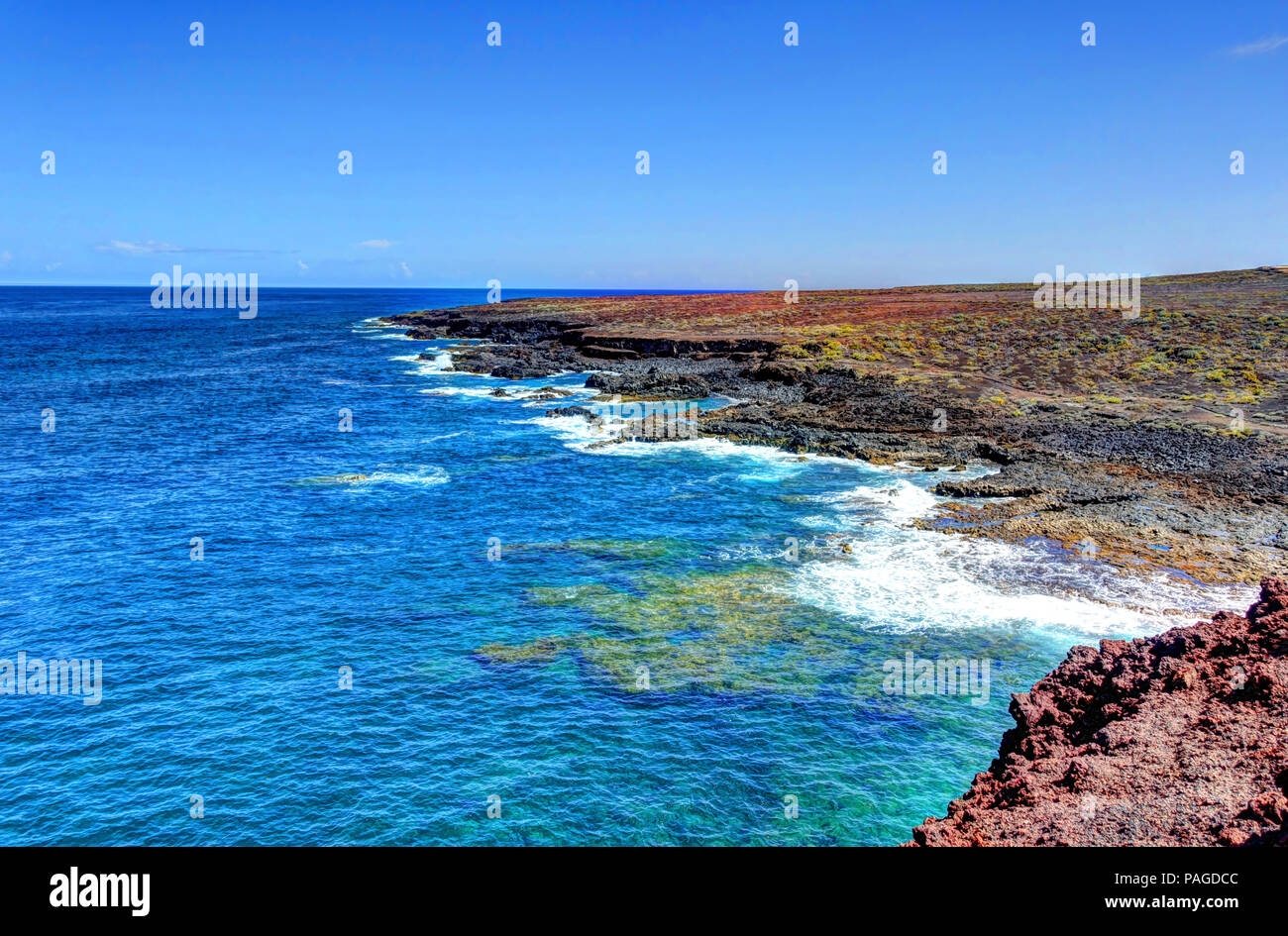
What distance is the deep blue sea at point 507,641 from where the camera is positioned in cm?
1867

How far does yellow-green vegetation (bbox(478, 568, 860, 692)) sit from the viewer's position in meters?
24.3

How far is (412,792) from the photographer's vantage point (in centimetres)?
1895

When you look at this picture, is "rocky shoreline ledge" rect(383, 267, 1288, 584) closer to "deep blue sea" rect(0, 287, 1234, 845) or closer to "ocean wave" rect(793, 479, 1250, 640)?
"ocean wave" rect(793, 479, 1250, 640)

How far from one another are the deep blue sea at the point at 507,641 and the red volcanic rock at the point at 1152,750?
179 inches

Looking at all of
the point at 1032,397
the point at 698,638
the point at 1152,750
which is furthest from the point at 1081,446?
the point at 1152,750

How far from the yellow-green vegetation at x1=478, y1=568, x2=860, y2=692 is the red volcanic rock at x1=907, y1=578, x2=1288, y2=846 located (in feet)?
29.4

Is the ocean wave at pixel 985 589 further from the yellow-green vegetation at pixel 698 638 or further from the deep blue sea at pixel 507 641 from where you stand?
the yellow-green vegetation at pixel 698 638

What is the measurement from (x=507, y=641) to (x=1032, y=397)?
155 ft

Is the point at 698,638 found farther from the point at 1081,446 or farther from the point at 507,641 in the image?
the point at 1081,446

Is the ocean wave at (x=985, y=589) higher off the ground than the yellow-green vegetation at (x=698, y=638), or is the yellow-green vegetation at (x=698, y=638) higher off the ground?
the ocean wave at (x=985, y=589)

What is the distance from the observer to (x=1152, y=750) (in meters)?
13.0

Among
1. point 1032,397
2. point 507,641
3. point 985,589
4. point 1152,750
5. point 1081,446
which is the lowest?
point 507,641

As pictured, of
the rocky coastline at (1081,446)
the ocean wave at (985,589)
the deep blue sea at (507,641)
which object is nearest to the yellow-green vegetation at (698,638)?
the deep blue sea at (507,641)
